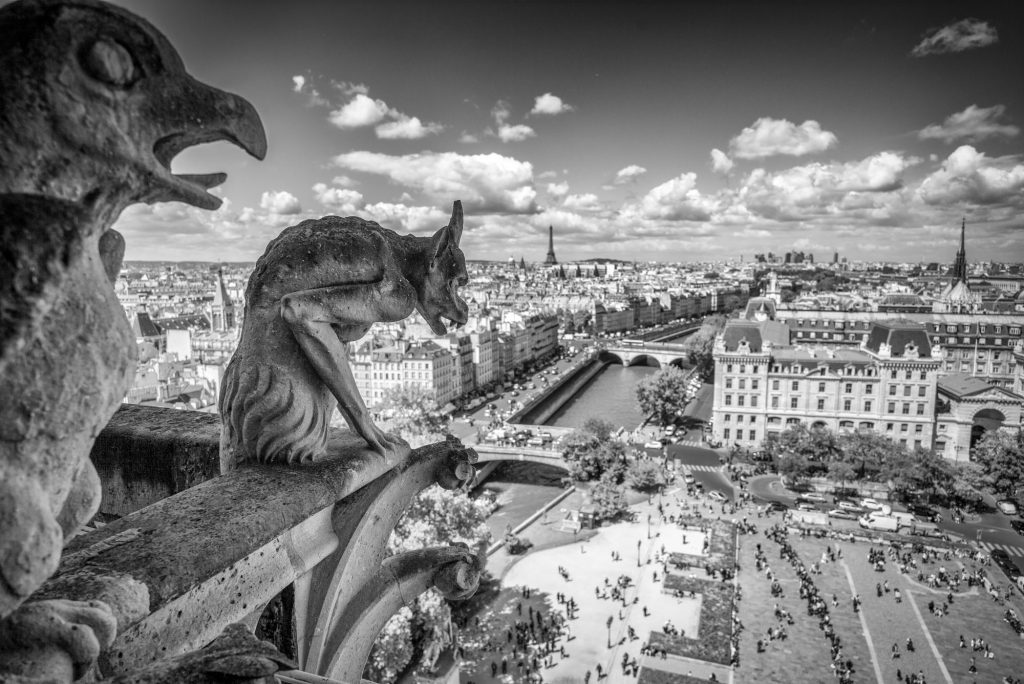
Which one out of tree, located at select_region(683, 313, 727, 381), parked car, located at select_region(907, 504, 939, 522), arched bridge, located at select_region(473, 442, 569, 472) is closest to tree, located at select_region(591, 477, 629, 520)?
arched bridge, located at select_region(473, 442, 569, 472)

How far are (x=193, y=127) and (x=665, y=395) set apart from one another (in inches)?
2333

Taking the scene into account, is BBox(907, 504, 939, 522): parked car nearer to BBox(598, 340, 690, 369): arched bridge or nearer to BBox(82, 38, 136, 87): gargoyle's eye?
BBox(82, 38, 136, 87): gargoyle's eye

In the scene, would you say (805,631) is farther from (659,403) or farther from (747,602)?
(659,403)

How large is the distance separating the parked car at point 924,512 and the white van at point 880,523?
128 inches

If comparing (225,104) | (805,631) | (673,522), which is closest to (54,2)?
(225,104)

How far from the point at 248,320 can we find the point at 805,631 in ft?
88.7

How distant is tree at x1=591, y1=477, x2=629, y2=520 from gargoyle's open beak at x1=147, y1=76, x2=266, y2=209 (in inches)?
1465

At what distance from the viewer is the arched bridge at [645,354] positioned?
312ft

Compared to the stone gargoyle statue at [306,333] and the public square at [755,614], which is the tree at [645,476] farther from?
the stone gargoyle statue at [306,333]

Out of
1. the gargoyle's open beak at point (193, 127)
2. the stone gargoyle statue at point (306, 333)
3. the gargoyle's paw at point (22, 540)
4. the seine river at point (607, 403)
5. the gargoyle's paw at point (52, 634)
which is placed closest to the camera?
the gargoyle's paw at point (22, 540)

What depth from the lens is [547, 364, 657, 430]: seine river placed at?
216 feet

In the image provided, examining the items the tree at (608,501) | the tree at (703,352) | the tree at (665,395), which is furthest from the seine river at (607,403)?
the tree at (608,501)

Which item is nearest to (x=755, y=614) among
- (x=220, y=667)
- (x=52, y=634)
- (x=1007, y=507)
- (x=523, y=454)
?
(x=523, y=454)

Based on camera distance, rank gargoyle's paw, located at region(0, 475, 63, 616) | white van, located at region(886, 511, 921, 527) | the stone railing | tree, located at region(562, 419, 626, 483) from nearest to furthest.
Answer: gargoyle's paw, located at region(0, 475, 63, 616)
the stone railing
white van, located at region(886, 511, 921, 527)
tree, located at region(562, 419, 626, 483)
